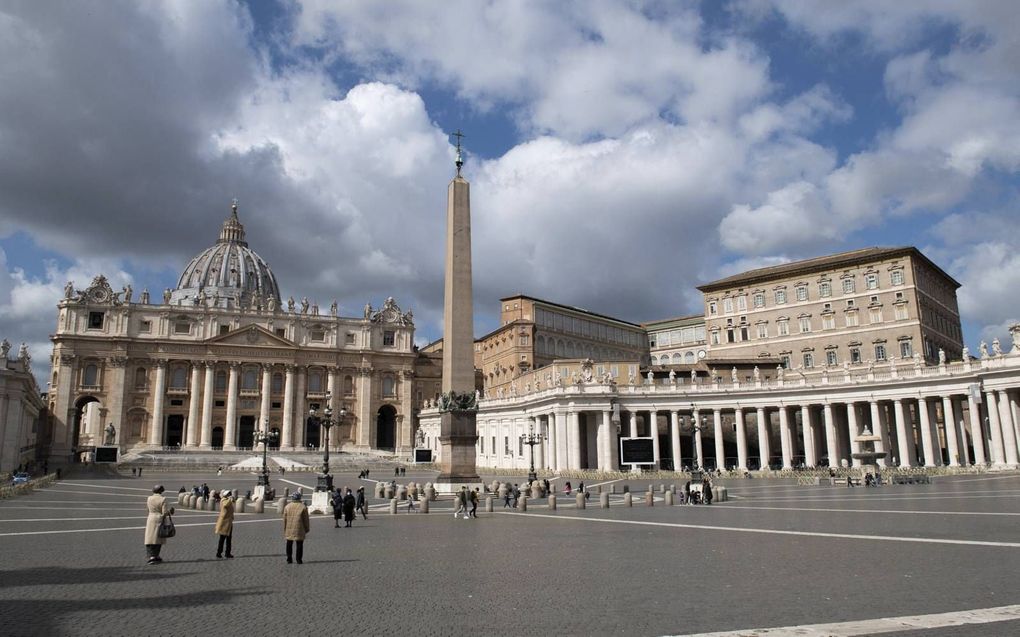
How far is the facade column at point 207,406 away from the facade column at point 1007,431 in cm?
7515

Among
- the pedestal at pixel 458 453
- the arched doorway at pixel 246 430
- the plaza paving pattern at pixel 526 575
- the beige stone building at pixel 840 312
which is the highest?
the beige stone building at pixel 840 312

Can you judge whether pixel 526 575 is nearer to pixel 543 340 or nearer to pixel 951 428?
pixel 951 428

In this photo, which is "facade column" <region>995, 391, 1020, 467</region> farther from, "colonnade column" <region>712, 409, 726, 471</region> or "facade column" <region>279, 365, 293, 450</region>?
"facade column" <region>279, 365, 293, 450</region>

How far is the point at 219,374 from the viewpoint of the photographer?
284 ft

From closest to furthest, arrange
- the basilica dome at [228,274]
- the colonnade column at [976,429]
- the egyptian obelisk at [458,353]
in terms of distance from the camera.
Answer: the egyptian obelisk at [458,353], the colonnade column at [976,429], the basilica dome at [228,274]

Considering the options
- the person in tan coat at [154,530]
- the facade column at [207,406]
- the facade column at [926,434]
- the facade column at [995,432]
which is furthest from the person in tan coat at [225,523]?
the facade column at [207,406]

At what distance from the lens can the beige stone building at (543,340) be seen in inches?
2869

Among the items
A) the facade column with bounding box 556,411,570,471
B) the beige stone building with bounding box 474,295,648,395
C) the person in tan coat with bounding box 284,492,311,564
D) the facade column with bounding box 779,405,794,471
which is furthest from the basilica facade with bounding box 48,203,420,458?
the person in tan coat with bounding box 284,492,311,564

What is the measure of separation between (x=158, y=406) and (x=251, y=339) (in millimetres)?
12623

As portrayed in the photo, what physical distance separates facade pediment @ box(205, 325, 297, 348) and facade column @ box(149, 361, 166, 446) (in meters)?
6.05

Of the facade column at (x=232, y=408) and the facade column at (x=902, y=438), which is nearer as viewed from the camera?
the facade column at (x=902, y=438)

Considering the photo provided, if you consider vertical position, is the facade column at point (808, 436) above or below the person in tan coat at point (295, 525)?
above

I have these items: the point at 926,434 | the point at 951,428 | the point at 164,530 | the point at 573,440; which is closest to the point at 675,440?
the point at 573,440

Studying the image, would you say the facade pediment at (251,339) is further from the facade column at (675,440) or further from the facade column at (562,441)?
the facade column at (675,440)
